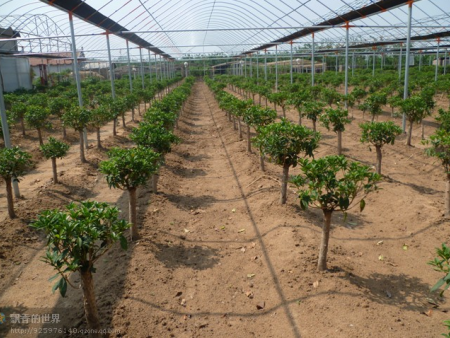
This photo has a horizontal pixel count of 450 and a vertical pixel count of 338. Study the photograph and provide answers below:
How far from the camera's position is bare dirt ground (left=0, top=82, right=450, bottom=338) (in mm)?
5203

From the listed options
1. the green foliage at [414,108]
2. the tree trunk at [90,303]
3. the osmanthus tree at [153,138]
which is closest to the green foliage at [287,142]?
the osmanthus tree at [153,138]

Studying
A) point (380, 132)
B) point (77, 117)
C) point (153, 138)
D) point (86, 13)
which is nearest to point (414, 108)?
point (380, 132)

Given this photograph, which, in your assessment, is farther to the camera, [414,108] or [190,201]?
[414,108]

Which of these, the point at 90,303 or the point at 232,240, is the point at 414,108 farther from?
the point at 90,303

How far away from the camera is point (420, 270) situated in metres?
6.42

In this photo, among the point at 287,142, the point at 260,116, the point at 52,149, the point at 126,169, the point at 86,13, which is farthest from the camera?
the point at 86,13

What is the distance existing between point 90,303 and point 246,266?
285 cm

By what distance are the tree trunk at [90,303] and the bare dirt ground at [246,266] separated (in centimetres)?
25

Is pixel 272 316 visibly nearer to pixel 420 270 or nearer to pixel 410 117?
pixel 420 270

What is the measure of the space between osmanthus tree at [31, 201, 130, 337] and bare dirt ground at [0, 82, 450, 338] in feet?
2.84

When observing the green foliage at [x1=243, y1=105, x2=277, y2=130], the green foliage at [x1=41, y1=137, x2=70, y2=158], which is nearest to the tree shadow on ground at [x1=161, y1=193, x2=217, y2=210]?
the green foliage at [x1=243, y1=105, x2=277, y2=130]

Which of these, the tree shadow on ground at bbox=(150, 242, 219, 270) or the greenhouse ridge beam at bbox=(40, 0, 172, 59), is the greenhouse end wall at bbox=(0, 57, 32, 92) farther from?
the tree shadow on ground at bbox=(150, 242, 219, 270)

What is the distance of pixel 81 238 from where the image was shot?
4379 mm

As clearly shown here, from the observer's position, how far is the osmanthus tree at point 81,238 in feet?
14.2
